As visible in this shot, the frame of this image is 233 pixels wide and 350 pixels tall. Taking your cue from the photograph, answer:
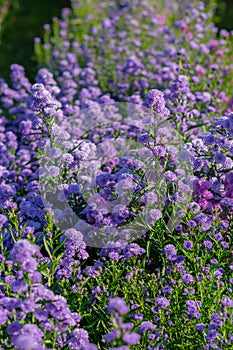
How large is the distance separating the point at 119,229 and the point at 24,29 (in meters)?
7.19

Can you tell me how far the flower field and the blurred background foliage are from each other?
12.8 feet

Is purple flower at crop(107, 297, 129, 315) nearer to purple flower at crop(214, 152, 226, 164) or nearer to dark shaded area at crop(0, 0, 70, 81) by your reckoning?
purple flower at crop(214, 152, 226, 164)

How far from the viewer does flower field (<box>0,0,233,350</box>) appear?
2.66m

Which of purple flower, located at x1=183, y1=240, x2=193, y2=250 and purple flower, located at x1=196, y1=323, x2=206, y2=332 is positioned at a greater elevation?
purple flower, located at x1=183, y1=240, x2=193, y2=250

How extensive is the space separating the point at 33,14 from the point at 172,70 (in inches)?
213

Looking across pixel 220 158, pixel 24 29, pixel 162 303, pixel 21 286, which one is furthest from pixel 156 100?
pixel 24 29

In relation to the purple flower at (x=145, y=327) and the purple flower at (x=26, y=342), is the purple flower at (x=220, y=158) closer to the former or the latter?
the purple flower at (x=145, y=327)

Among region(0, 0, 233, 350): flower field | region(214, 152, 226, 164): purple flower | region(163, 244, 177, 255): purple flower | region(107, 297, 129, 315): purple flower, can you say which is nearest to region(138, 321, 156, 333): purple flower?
region(0, 0, 233, 350): flower field

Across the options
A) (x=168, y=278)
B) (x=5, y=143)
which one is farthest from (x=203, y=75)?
(x=168, y=278)

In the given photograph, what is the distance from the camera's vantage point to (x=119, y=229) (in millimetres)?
3652

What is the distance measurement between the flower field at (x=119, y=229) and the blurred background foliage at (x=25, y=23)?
3913 mm

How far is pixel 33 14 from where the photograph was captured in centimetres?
1055

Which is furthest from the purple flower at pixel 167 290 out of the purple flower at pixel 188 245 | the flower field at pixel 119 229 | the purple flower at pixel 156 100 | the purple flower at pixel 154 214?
the purple flower at pixel 156 100

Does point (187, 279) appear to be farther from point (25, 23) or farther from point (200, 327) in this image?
point (25, 23)
